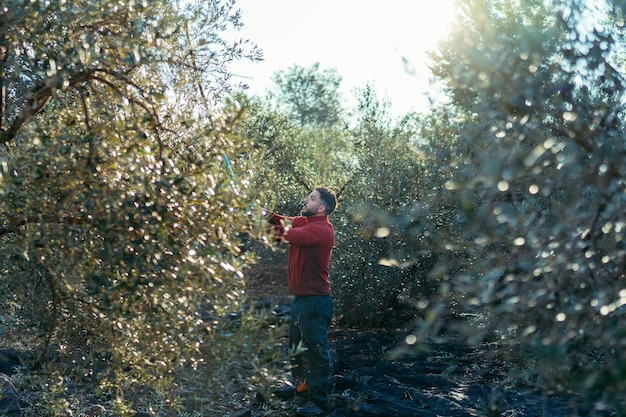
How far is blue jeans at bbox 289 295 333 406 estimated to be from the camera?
28.6ft

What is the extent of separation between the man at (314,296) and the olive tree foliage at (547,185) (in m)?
3.95

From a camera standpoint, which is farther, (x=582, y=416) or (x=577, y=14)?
(x=582, y=416)

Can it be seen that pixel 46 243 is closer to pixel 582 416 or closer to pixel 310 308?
pixel 310 308

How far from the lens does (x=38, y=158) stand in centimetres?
496

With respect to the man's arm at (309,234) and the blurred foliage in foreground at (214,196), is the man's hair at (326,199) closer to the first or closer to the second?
the man's arm at (309,234)

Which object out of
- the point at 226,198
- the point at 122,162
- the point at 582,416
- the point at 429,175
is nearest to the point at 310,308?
the point at 582,416

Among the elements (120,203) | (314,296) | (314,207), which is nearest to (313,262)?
(314,296)

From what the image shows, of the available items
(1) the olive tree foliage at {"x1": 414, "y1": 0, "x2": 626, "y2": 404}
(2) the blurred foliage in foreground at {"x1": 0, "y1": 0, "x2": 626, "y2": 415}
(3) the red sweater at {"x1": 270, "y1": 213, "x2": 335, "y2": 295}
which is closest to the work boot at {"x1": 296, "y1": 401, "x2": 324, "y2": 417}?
(3) the red sweater at {"x1": 270, "y1": 213, "x2": 335, "y2": 295}

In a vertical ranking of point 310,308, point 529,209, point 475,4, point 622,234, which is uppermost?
point 475,4

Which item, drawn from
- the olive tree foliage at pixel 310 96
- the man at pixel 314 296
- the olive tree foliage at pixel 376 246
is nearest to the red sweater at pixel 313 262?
the man at pixel 314 296

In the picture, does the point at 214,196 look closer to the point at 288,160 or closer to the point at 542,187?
the point at 542,187

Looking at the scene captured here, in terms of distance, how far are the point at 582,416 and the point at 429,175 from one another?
672cm

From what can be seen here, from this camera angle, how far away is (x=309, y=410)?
864 centimetres

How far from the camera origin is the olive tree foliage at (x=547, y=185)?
381 cm
